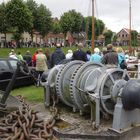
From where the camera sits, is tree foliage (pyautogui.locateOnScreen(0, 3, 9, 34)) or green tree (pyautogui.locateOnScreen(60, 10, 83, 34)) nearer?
tree foliage (pyautogui.locateOnScreen(0, 3, 9, 34))

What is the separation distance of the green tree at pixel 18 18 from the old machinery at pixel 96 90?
176ft

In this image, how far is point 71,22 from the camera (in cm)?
8725

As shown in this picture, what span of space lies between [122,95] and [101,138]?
83cm

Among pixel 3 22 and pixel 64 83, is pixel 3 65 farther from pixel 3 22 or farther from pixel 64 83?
pixel 3 22

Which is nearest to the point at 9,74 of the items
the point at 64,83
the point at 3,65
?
the point at 3,65

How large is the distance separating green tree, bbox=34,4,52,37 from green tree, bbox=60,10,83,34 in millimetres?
12378

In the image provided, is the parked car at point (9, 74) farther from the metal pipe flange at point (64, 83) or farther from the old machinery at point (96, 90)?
the old machinery at point (96, 90)

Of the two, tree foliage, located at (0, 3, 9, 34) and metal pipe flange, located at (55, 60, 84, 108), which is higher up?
tree foliage, located at (0, 3, 9, 34)

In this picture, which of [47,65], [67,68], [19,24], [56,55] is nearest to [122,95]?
[67,68]

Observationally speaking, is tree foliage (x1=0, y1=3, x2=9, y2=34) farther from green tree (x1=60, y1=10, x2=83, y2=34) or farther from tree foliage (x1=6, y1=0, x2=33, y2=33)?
green tree (x1=60, y1=10, x2=83, y2=34)

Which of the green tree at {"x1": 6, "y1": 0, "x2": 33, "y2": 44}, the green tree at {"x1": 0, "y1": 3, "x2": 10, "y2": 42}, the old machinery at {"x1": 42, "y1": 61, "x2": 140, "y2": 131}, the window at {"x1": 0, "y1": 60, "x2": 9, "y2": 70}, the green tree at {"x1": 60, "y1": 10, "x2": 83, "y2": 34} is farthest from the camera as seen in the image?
the green tree at {"x1": 60, "y1": 10, "x2": 83, "y2": 34}

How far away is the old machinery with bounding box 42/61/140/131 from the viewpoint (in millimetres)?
7277

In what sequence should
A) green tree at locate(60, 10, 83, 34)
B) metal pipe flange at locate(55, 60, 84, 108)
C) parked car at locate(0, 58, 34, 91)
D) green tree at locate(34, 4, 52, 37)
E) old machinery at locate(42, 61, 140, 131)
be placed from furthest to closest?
green tree at locate(60, 10, 83, 34)
green tree at locate(34, 4, 52, 37)
parked car at locate(0, 58, 34, 91)
metal pipe flange at locate(55, 60, 84, 108)
old machinery at locate(42, 61, 140, 131)

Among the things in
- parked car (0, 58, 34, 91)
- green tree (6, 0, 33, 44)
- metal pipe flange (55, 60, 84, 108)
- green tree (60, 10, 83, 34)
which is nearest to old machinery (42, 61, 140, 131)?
metal pipe flange (55, 60, 84, 108)
